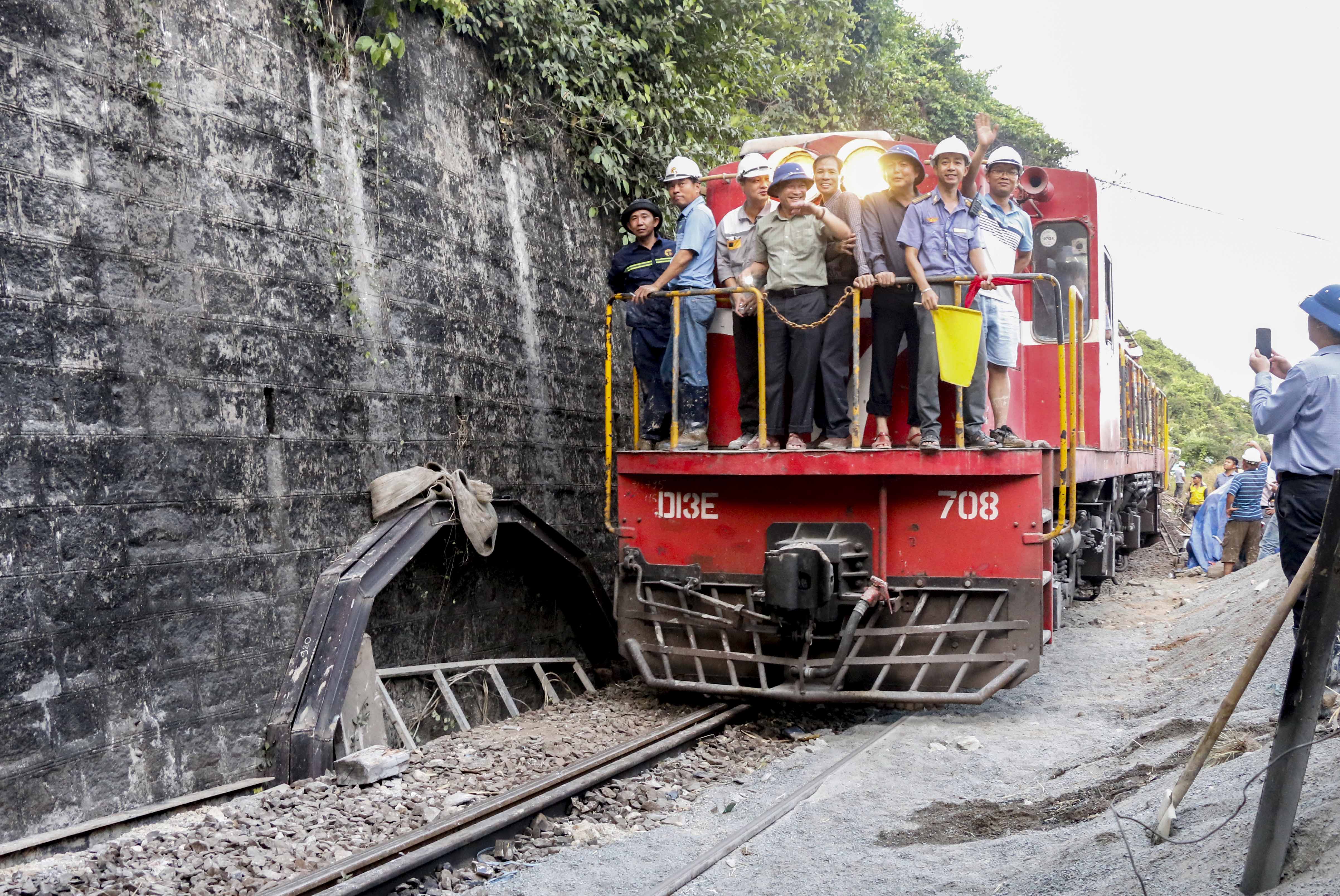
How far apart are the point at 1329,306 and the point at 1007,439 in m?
1.77

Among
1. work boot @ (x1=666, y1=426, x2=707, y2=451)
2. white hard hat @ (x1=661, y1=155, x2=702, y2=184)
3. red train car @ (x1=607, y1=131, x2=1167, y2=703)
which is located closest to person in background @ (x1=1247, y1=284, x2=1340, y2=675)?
red train car @ (x1=607, y1=131, x2=1167, y2=703)

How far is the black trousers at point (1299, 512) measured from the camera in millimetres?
4730

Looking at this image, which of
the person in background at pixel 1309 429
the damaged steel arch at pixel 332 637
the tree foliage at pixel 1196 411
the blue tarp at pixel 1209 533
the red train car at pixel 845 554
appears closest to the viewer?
the person in background at pixel 1309 429

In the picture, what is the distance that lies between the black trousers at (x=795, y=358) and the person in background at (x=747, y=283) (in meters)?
0.12

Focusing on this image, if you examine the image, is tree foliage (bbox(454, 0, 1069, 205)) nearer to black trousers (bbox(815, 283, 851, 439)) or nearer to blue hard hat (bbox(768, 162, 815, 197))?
blue hard hat (bbox(768, 162, 815, 197))

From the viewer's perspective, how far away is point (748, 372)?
6609mm

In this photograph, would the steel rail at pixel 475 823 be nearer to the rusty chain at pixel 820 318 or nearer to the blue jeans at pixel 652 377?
the blue jeans at pixel 652 377

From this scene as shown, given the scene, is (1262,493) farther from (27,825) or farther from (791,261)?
(27,825)

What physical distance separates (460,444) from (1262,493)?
10538mm

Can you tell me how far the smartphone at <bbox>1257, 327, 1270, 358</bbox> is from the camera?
534 cm

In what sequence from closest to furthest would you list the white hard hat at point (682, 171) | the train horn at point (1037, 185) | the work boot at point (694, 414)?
the work boot at point (694, 414) < the white hard hat at point (682, 171) < the train horn at point (1037, 185)

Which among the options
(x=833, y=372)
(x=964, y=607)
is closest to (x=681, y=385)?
(x=833, y=372)

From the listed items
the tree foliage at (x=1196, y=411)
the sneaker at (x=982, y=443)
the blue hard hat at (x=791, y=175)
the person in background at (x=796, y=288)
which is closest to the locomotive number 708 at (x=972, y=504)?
the sneaker at (x=982, y=443)

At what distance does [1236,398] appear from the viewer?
35.6 meters
